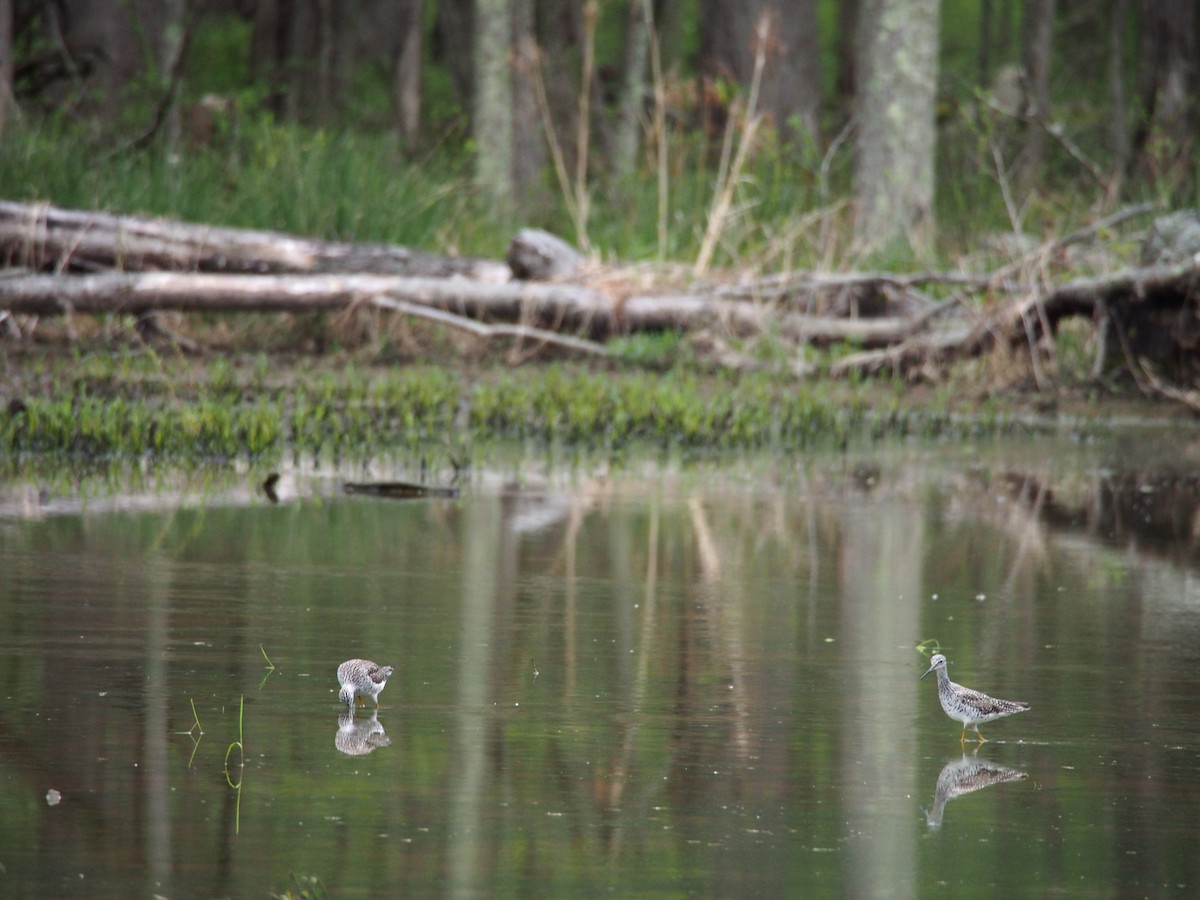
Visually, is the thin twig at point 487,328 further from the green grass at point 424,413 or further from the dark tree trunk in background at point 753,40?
the dark tree trunk in background at point 753,40

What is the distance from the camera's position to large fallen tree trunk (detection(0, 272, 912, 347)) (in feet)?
44.7

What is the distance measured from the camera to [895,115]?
17125 millimetres

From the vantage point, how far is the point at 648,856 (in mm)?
3691

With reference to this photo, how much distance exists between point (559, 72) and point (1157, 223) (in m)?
14.2

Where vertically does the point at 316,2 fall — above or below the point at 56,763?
above

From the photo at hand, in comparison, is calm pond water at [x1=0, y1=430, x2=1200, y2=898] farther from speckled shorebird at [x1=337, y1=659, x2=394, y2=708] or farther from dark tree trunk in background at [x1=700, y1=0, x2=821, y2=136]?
dark tree trunk in background at [x1=700, y1=0, x2=821, y2=136]

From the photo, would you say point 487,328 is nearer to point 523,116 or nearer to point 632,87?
point 523,116

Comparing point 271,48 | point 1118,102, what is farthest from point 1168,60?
point 271,48

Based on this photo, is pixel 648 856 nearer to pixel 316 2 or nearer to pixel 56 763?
pixel 56 763

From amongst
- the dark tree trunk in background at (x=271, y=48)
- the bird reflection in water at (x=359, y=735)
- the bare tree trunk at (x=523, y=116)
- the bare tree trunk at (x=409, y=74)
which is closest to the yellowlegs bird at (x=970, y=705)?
the bird reflection in water at (x=359, y=735)

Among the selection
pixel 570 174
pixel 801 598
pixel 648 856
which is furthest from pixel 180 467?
pixel 570 174

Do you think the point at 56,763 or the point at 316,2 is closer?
the point at 56,763

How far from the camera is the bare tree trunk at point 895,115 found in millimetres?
16906

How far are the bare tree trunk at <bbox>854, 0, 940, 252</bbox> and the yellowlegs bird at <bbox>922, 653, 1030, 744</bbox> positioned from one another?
1235 cm
